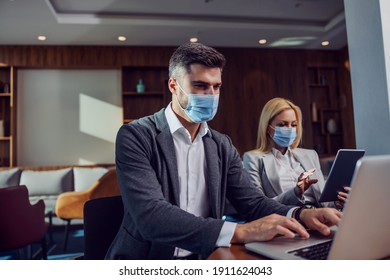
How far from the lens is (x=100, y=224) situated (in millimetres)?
899

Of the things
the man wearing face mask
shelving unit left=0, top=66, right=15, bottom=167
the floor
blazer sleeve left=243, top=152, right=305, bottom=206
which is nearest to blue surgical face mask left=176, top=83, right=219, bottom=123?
the man wearing face mask

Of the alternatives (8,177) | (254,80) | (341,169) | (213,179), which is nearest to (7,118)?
(8,177)

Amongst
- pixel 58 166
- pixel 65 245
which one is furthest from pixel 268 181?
pixel 65 245

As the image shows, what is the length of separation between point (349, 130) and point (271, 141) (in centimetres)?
36

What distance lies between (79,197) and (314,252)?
1.98 meters

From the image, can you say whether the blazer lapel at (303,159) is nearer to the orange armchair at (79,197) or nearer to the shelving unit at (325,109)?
the shelving unit at (325,109)

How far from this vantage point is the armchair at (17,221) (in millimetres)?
1771

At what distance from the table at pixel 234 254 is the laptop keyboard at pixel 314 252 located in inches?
2.7

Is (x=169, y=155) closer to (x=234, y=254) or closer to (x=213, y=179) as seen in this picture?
(x=213, y=179)

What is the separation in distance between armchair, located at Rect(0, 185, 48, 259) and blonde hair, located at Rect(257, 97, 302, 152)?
55.2 inches

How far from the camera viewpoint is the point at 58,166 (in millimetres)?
1722

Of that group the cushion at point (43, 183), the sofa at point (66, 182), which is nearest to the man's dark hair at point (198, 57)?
the sofa at point (66, 182)

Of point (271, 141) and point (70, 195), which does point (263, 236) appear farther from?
point (70, 195)

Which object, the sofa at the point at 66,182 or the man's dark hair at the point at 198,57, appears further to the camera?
the sofa at the point at 66,182
